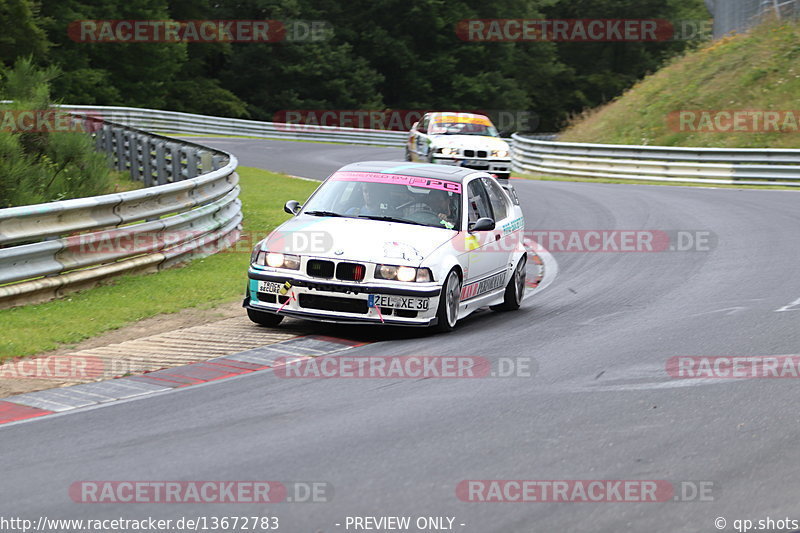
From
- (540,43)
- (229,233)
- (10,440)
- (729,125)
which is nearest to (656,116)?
(729,125)

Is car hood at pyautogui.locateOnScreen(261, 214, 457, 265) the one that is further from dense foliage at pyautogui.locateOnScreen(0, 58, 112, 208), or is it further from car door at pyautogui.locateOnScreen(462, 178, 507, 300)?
dense foliage at pyautogui.locateOnScreen(0, 58, 112, 208)

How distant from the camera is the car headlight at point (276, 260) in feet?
31.8

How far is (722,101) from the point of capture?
115ft

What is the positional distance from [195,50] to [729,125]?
37.9 metres

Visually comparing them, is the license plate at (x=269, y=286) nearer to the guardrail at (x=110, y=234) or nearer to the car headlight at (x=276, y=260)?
the car headlight at (x=276, y=260)

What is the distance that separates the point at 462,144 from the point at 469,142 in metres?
0.29

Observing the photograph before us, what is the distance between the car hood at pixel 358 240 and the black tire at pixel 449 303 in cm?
33

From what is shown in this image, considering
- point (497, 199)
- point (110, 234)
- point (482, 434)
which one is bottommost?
point (482, 434)

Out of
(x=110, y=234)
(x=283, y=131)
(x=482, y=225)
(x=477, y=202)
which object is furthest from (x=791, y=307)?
(x=283, y=131)

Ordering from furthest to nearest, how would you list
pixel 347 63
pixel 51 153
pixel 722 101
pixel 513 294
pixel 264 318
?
pixel 347 63 → pixel 722 101 → pixel 51 153 → pixel 513 294 → pixel 264 318

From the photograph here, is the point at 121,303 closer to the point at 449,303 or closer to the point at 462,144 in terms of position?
the point at 449,303

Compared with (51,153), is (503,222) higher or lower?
lower

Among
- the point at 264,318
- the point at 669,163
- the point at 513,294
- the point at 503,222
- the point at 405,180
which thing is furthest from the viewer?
the point at 669,163

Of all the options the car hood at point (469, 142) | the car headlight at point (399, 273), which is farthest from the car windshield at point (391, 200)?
the car hood at point (469, 142)
